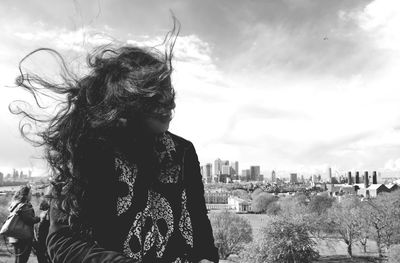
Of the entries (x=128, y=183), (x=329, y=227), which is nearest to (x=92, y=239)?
(x=128, y=183)

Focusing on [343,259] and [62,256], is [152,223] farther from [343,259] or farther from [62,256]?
[343,259]

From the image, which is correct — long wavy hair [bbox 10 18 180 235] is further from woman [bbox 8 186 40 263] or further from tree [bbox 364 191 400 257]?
tree [bbox 364 191 400 257]

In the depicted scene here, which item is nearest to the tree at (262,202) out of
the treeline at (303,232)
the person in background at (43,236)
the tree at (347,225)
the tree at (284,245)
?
the treeline at (303,232)

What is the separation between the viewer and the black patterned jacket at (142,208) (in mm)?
1580

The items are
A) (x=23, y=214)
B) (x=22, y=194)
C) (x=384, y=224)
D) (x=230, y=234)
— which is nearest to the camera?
(x=23, y=214)

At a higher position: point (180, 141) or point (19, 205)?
point (180, 141)

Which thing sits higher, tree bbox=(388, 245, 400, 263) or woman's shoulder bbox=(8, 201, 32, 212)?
woman's shoulder bbox=(8, 201, 32, 212)

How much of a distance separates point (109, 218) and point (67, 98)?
1.95 ft

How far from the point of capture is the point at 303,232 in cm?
4600

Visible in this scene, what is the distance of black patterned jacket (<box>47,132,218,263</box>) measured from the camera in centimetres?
158

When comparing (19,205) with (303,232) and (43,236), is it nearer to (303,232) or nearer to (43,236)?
(43,236)

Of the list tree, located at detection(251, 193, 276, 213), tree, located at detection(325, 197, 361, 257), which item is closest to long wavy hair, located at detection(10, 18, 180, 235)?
tree, located at detection(325, 197, 361, 257)

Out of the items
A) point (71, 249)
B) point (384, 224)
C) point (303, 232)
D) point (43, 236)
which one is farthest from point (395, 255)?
point (71, 249)

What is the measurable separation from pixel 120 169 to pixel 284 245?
4635cm
